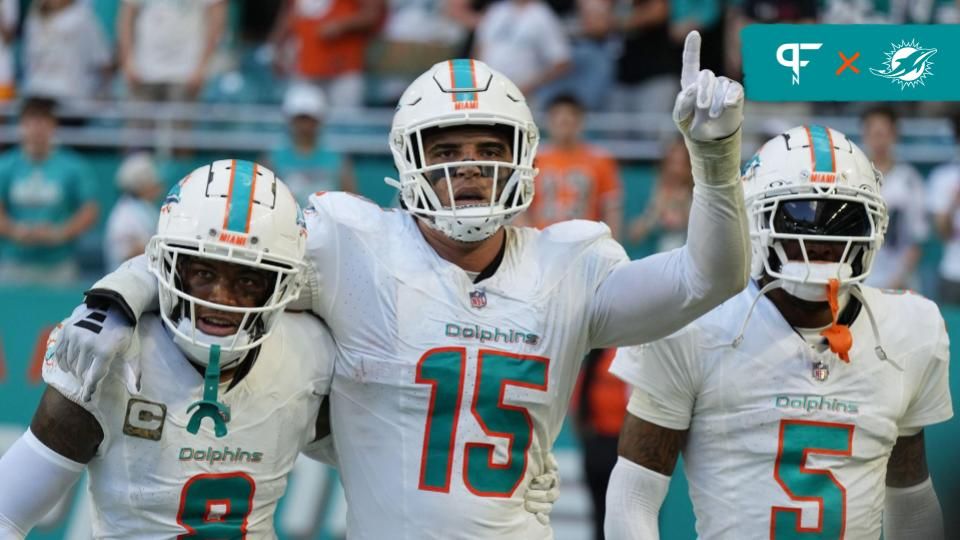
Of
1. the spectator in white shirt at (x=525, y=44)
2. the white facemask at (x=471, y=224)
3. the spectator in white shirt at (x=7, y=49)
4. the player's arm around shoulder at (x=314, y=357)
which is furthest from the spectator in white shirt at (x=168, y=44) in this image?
the white facemask at (x=471, y=224)

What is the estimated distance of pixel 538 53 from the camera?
736cm

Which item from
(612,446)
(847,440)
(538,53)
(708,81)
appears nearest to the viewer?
(708,81)

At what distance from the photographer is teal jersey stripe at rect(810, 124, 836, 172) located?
3.39 meters

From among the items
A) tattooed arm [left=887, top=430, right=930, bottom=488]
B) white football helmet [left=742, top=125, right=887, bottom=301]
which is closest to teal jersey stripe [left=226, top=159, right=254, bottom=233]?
white football helmet [left=742, top=125, right=887, bottom=301]

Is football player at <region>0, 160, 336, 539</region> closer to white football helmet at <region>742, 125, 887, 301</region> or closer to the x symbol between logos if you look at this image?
white football helmet at <region>742, 125, 887, 301</region>

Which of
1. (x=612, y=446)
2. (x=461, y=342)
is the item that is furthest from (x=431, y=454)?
(x=612, y=446)

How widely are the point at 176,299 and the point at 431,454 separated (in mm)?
600

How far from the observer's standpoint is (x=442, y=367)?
321cm

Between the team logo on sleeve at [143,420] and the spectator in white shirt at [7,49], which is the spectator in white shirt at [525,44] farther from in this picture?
the team logo on sleeve at [143,420]

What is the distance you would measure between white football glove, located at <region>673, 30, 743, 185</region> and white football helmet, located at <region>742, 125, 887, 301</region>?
1.36ft

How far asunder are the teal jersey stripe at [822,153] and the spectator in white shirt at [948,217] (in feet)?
9.51

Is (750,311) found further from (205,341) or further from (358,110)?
(358,110)

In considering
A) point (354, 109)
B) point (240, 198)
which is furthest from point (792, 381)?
point (354, 109)

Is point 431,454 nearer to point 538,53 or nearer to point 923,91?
point 923,91
